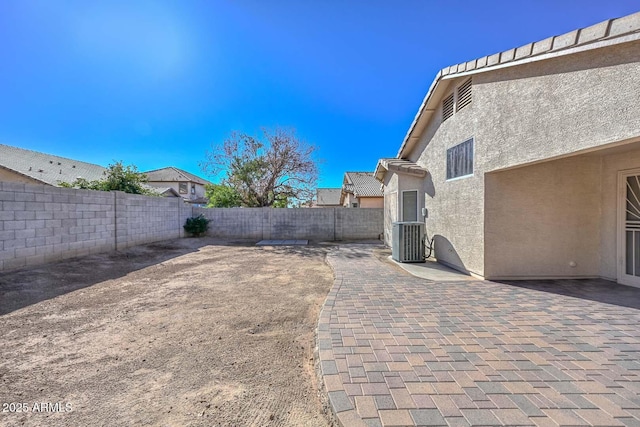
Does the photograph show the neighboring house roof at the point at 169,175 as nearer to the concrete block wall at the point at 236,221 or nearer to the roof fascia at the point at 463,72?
the concrete block wall at the point at 236,221

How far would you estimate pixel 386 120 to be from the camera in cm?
1512

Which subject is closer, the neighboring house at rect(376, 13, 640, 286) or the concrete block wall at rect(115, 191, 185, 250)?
the neighboring house at rect(376, 13, 640, 286)

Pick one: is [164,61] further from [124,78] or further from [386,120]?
[386,120]

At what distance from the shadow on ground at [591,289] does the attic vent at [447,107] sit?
4583mm

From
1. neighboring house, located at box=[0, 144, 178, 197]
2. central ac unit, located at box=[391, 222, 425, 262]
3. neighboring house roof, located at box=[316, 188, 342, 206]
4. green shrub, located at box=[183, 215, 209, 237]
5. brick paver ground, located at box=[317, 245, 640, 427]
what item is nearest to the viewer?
brick paver ground, located at box=[317, 245, 640, 427]

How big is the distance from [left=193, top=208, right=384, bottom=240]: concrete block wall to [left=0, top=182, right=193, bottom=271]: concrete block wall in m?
3.70

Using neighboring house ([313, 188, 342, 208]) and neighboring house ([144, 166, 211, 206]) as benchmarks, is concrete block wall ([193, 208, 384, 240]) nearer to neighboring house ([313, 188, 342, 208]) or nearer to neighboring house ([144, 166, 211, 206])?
neighboring house ([144, 166, 211, 206])

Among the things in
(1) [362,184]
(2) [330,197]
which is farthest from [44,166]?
(2) [330,197]

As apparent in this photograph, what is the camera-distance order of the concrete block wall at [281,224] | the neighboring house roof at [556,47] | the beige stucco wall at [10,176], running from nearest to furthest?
1. the neighboring house roof at [556,47]
2. the concrete block wall at [281,224]
3. the beige stucco wall at [10,176]

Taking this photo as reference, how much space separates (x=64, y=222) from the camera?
7.61 m

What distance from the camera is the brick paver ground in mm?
1968

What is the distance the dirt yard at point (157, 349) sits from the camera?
213cm

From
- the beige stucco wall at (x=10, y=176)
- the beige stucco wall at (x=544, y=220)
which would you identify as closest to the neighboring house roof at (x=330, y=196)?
the beige stucco wall at (x=10, y=176)

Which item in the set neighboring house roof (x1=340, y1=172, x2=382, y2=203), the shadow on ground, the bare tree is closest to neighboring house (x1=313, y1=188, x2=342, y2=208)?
neighboring house roof (x1=340, y1=172, x2=382, y2=203)
